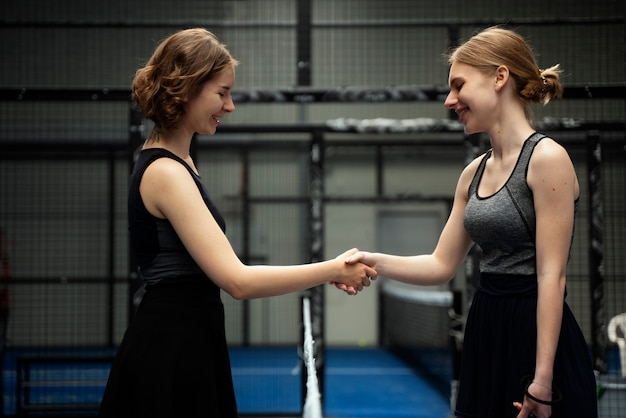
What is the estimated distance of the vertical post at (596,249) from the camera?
4762mm

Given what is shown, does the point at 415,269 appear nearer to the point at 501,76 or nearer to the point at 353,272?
the point at 353,272

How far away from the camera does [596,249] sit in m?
4.76

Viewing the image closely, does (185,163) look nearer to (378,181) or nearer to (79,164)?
(79,164)

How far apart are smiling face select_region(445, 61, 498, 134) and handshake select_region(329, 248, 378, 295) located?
0.57 metres

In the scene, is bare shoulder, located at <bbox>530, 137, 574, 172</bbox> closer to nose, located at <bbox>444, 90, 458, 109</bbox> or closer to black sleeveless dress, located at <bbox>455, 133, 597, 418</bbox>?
black sleeveless dress, located at <bbox>455, 133, 597, 418</bbox>

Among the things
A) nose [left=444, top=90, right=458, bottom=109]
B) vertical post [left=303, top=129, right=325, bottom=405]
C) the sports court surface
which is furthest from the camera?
the sports court surface

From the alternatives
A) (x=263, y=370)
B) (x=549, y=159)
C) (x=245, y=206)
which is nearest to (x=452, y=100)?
(x=549, y=159)

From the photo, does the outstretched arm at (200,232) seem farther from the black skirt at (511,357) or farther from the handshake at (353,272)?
the black skirt at (511,357)

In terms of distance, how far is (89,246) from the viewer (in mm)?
10297

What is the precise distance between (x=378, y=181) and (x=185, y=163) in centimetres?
964

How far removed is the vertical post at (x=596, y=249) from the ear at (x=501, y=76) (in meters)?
3.02

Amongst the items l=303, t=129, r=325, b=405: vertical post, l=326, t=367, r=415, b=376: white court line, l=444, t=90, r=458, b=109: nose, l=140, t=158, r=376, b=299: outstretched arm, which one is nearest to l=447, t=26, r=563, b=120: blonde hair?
l=444, t=90, r=458, b=109: nose

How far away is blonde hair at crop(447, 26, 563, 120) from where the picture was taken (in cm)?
205

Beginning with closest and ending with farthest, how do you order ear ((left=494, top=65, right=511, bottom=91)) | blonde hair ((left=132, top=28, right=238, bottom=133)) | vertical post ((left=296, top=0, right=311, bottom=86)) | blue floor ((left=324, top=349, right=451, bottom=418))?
blonde hair ((left=132, top=28, right=238, bottom=133))
ear ((left=494, top=65, right=511, bottom=91))
vertical post ((left=296, top=0, right=311, bottom=86))
blue floor ((left=324, top=349, right=451, bottom=418))
